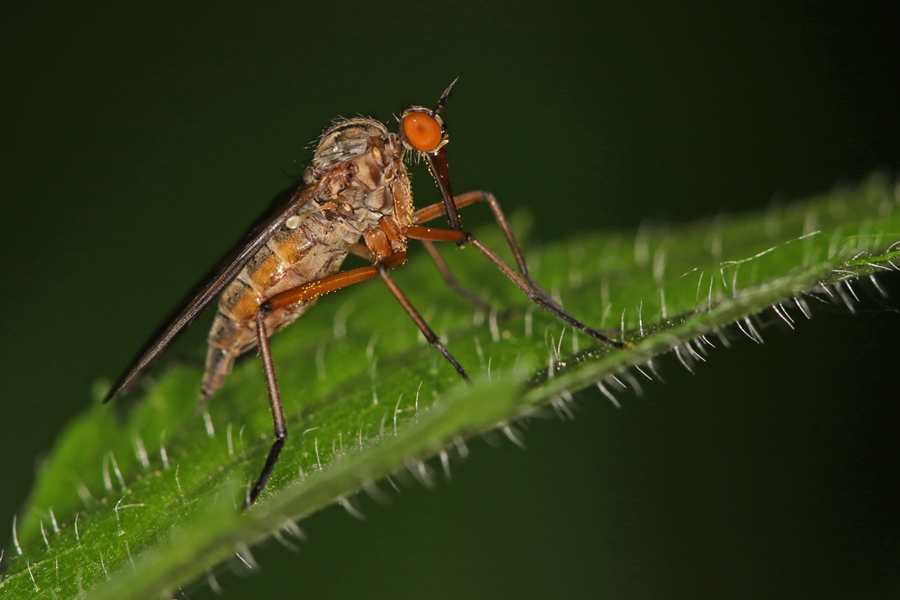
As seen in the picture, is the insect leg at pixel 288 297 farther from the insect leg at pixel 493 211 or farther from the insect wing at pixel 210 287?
the insect leg at pixel 493 211

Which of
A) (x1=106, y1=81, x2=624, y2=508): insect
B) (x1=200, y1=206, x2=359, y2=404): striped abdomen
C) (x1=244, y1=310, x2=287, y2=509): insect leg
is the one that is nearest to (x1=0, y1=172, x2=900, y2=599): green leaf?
(x1=244, y1=310, x2=287, y2=509): insect leg

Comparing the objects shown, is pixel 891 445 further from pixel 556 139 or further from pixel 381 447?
pixel 556 139

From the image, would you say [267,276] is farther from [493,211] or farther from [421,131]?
[493,211]

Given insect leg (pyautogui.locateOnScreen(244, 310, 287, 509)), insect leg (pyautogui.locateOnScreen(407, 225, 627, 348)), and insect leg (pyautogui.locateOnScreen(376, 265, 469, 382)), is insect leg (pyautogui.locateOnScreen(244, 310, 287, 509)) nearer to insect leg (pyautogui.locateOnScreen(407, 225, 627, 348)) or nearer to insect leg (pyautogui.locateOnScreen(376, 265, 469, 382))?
insect leg (pyautogui.locateOnScreen(376, 265, 469, 382))

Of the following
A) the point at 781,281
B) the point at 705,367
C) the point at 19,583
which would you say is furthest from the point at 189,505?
the point at 705,367

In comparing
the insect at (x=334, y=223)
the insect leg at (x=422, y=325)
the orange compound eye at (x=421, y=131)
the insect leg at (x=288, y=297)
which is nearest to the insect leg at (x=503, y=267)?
the insect at (x=334, y=223)
